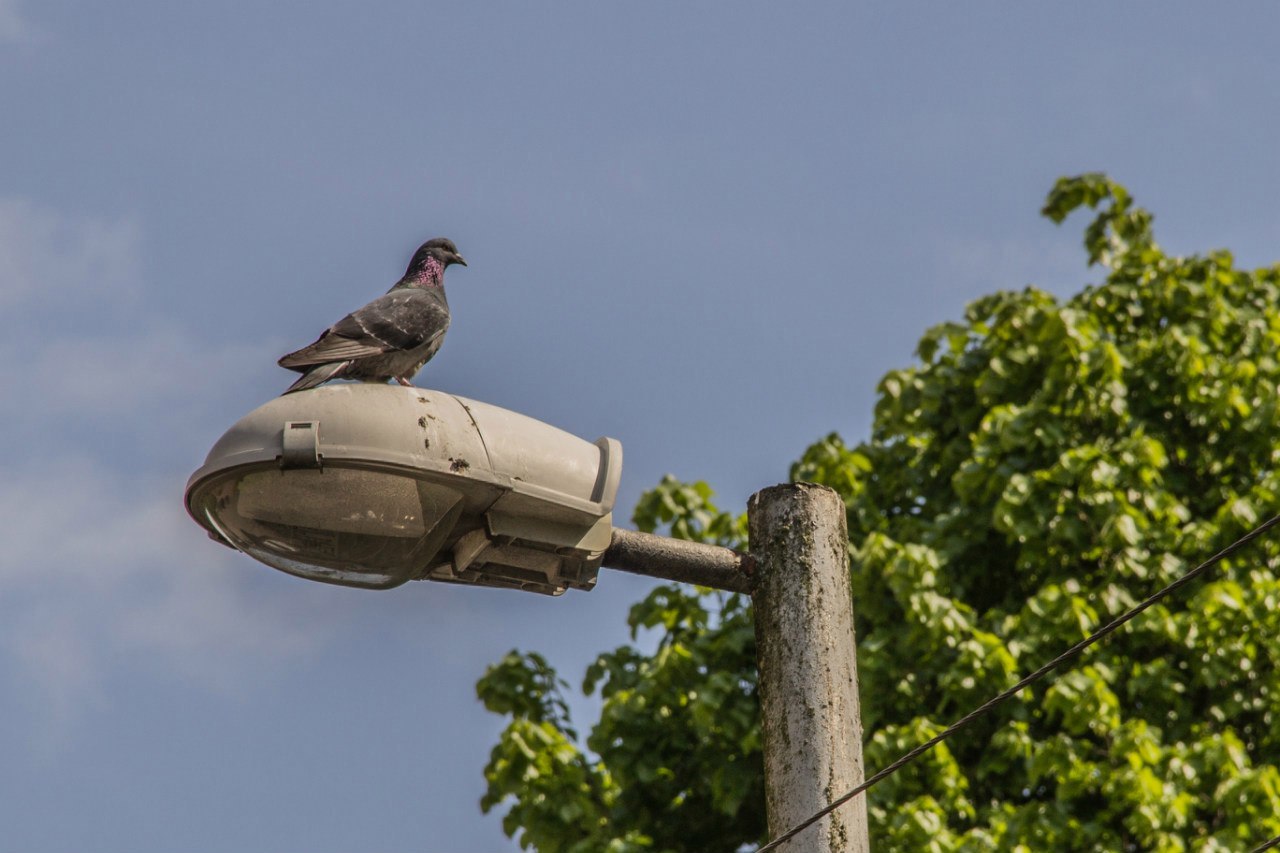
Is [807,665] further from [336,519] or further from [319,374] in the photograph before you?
[319,374]

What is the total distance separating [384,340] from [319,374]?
1.18 ft

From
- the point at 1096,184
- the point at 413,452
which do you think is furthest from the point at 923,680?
the point at 413,452

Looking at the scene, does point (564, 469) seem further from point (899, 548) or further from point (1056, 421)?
point (1056, 421)

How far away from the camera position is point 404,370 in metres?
4.56

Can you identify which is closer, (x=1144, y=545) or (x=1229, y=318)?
(x=1144, y=545)

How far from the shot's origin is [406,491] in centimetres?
358

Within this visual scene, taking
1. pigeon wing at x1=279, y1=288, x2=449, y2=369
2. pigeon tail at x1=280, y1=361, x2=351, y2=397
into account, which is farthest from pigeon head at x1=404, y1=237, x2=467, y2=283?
pigeon tail at x1=280, y1=361, x2=351, y2=397

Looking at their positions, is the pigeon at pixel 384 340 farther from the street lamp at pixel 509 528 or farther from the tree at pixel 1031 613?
the tree at pixel 1031 613

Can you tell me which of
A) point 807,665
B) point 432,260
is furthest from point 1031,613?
point 807,665

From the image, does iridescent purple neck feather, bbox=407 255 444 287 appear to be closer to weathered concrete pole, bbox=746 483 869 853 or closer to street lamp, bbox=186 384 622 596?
street lamp, bbox=186 384 622 596

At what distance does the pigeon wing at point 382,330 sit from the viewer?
4055mm

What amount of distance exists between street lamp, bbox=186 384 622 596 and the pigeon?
28 cm

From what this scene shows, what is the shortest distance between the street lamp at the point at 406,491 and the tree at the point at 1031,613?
647 centimetres

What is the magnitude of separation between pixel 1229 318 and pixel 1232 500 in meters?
1.64
